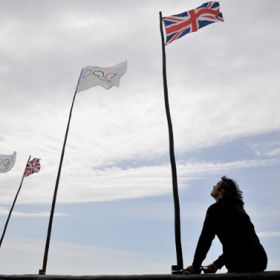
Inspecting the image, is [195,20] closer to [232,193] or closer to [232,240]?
[232,193]

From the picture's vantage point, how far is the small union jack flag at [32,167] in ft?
84.8

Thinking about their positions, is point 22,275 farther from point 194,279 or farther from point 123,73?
point 123,73

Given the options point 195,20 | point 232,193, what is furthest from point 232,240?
point 195,20

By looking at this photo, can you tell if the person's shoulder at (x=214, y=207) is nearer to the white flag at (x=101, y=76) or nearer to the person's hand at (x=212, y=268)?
the person's hand at (x=212, y=268)

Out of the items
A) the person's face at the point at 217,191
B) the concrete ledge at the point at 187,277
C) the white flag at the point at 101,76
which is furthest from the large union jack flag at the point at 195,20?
the concrete ledge at the point at 187,277

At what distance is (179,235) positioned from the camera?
7.73 metres

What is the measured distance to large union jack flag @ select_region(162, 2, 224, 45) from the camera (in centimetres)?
1123

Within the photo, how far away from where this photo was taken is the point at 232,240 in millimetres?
4051

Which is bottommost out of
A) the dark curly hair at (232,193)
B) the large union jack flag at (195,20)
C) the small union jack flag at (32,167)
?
the dark curly hair at (232,193)

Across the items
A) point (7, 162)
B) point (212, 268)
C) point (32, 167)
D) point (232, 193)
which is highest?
point (32, 167)

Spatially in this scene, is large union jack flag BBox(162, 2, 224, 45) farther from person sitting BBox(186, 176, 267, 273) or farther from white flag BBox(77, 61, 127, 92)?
person sitting BBox(186, 176, 267, 273)

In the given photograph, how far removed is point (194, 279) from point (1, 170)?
22813mm

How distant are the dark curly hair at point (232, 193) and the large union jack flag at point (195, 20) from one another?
7615mm

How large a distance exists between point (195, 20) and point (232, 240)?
885 centimetres
